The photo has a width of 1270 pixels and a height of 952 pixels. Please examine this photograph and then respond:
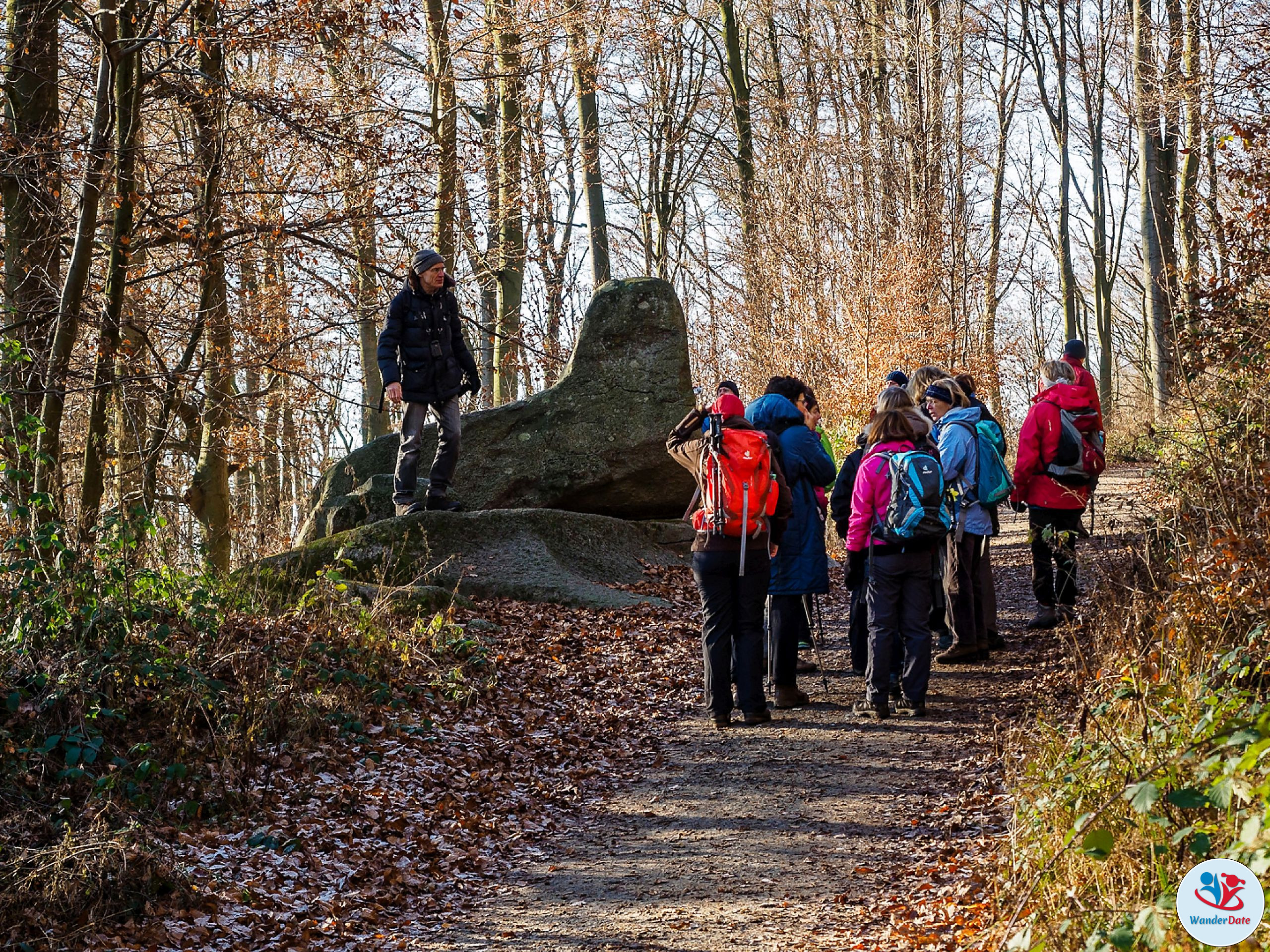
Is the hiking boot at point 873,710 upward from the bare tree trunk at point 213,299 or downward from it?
downward

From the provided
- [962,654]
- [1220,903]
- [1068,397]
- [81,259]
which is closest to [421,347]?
[81,259]

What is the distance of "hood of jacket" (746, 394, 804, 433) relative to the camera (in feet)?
26.8

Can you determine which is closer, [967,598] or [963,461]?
[963,461]

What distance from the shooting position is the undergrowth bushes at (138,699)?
5.14 meters

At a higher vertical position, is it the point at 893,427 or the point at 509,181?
the point at 509,181

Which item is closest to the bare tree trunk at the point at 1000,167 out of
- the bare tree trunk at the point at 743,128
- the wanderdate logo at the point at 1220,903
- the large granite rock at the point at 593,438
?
the bare tree trunk at the point at 743,128

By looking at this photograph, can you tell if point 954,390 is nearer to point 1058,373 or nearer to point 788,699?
point 1058,373

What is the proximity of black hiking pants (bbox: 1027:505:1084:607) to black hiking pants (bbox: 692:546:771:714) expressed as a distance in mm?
2378

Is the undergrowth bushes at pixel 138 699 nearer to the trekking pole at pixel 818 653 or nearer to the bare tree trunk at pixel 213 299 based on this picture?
the trekking pole at pixel 818 653

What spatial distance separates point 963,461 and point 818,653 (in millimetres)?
2150

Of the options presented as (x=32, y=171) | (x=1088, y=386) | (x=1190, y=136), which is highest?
(x=1190, y=136)

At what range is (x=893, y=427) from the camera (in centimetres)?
746

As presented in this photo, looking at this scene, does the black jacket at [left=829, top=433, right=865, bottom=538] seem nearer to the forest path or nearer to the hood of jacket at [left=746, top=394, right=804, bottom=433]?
the hood of jacket at [left=746, top=394, right=804, bottom=433]

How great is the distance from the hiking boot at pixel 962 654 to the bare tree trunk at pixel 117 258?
7075 millimetres
